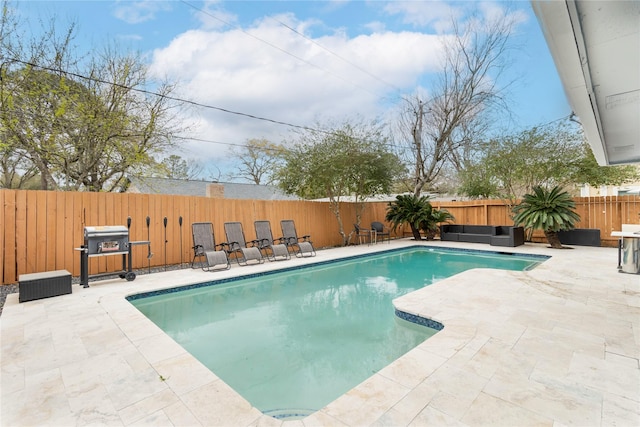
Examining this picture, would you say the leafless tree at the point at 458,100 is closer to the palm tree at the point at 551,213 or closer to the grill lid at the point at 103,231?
the palm tree at the point at 551,213

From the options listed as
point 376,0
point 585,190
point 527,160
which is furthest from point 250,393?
point 585,190

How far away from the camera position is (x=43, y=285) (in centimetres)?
443

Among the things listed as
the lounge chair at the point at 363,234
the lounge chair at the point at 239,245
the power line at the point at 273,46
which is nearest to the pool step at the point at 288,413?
the lounge chair at the point at 239,245

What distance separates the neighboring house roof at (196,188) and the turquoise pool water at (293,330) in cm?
591

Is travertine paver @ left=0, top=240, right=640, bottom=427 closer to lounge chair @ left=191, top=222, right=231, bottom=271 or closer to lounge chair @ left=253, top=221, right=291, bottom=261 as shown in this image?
lounge chair @ left=191, top=222, right=231, bottom=271

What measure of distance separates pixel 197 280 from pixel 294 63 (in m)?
8.96

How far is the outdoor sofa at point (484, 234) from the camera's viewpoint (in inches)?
401

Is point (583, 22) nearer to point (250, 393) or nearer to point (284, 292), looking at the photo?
point (250, 393)

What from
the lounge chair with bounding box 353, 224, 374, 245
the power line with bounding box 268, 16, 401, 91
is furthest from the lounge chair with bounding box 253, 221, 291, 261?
the power line with bounding box 268, 16, 401, 91

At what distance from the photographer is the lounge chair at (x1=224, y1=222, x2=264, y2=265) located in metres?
7.34

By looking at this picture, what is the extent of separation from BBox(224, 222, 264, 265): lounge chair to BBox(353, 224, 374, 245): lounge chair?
4706mm

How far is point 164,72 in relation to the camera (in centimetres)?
934

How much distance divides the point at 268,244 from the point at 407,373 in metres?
6.33

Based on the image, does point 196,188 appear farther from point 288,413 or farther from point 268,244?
point 288,413
